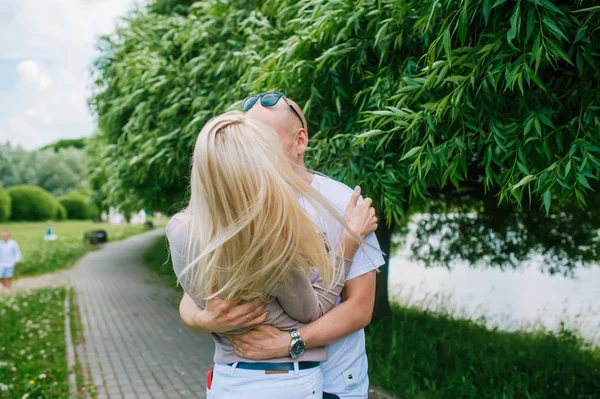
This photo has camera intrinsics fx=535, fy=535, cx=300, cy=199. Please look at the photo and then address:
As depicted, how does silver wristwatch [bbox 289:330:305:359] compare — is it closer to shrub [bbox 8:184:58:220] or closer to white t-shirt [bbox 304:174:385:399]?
white t-shirt [bbox 304:174:385:399]

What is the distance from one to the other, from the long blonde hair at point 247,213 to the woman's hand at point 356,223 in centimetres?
17

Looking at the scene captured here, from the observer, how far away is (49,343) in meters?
7.68

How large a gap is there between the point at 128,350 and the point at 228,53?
452cm

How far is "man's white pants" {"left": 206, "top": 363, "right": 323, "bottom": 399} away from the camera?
1690 mm

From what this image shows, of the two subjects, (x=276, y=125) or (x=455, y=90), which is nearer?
(x=276, y=125)

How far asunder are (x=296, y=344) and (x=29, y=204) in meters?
65.5

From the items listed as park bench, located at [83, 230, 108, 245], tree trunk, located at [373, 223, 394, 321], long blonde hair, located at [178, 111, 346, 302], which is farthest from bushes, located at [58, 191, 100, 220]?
long blonde hair, located at [178, 111, 346, 302]

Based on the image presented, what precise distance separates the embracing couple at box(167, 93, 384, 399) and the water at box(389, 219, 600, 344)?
7.50 metres

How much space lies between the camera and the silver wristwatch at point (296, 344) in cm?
169

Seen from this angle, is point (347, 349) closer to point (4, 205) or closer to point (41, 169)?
point (4, 205)

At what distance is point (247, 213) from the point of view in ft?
4.67

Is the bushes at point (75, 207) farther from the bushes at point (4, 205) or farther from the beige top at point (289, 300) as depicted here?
the beige top at point (289, 300)

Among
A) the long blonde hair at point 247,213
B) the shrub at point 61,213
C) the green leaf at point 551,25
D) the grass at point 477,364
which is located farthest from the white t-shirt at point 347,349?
the shrub at point 61,213

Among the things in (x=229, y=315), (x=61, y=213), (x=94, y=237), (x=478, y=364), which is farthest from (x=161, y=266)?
(x=61, y=213)
